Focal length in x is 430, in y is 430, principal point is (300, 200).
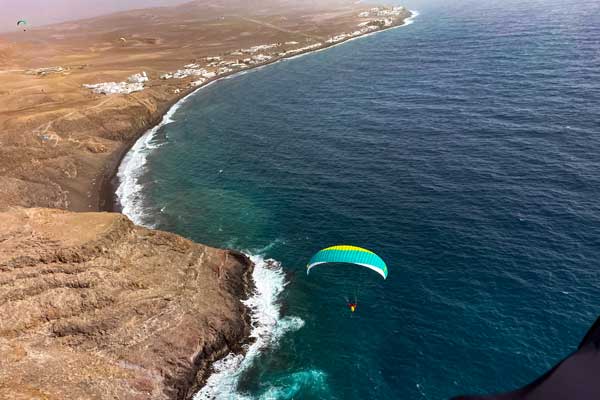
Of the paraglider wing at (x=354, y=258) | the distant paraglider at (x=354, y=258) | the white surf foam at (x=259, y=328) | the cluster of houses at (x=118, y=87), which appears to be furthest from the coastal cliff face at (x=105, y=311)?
the cluster of houses at (x=118, y=87)

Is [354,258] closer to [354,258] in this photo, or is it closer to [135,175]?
[354,258]

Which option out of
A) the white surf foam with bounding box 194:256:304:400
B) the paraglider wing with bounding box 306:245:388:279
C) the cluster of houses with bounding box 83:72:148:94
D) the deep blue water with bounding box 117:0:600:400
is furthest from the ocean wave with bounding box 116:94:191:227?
the paraglider wing with bounding box 306:245:388:279

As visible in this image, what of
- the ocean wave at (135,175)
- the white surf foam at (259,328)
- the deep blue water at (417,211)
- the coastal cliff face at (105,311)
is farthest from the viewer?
the ocean wave at (135,175)

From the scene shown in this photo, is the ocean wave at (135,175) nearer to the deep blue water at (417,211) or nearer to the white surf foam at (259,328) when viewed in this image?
the deep blue water at (417,211)

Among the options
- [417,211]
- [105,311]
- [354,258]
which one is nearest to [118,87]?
[105,311]

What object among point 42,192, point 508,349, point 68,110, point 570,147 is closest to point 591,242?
point 508,349

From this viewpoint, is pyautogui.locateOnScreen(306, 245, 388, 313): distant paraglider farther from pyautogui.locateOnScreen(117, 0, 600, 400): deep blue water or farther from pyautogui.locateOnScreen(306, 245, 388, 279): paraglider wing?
pyautogui.locateOnScreen(117, 0, 600, 400): deep blue water

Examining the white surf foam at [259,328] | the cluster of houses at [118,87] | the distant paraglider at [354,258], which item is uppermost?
the cluster of houses at [118,87]
